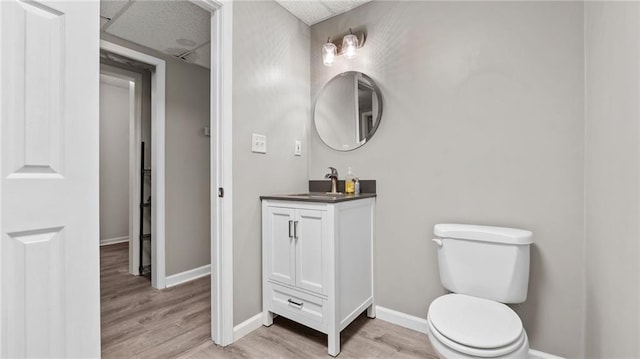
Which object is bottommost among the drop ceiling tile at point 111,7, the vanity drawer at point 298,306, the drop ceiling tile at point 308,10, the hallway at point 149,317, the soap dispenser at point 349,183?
the hallway at point 149,317

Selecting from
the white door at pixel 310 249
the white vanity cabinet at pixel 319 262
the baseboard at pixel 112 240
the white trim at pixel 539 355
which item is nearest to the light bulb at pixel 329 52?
the white vanity cabinet at pixel 319 262

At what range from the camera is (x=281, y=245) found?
1819 mm

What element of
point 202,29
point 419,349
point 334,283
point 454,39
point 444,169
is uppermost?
point 202,29

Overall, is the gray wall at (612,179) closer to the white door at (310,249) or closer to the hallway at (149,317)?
the white door at (310,249)

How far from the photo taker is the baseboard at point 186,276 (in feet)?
8.70

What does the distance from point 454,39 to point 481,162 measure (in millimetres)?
761

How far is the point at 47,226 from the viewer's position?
1013mm

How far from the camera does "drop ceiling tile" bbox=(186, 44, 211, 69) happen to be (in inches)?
101

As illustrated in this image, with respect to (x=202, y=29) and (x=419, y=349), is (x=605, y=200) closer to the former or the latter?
(x=419, y=349)

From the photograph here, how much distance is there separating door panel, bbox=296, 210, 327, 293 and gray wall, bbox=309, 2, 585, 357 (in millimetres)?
550

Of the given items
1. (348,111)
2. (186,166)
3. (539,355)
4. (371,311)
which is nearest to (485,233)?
(539,355)

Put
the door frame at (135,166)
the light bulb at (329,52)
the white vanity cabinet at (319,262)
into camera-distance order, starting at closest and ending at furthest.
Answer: the white vanity cabinet at (319,262) → the light bulb at (329,52) → the door frame at (135,166)

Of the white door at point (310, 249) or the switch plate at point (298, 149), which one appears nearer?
the white door at point (310, 249)

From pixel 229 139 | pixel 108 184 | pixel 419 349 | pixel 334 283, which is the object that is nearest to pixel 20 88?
pixel 229 139
